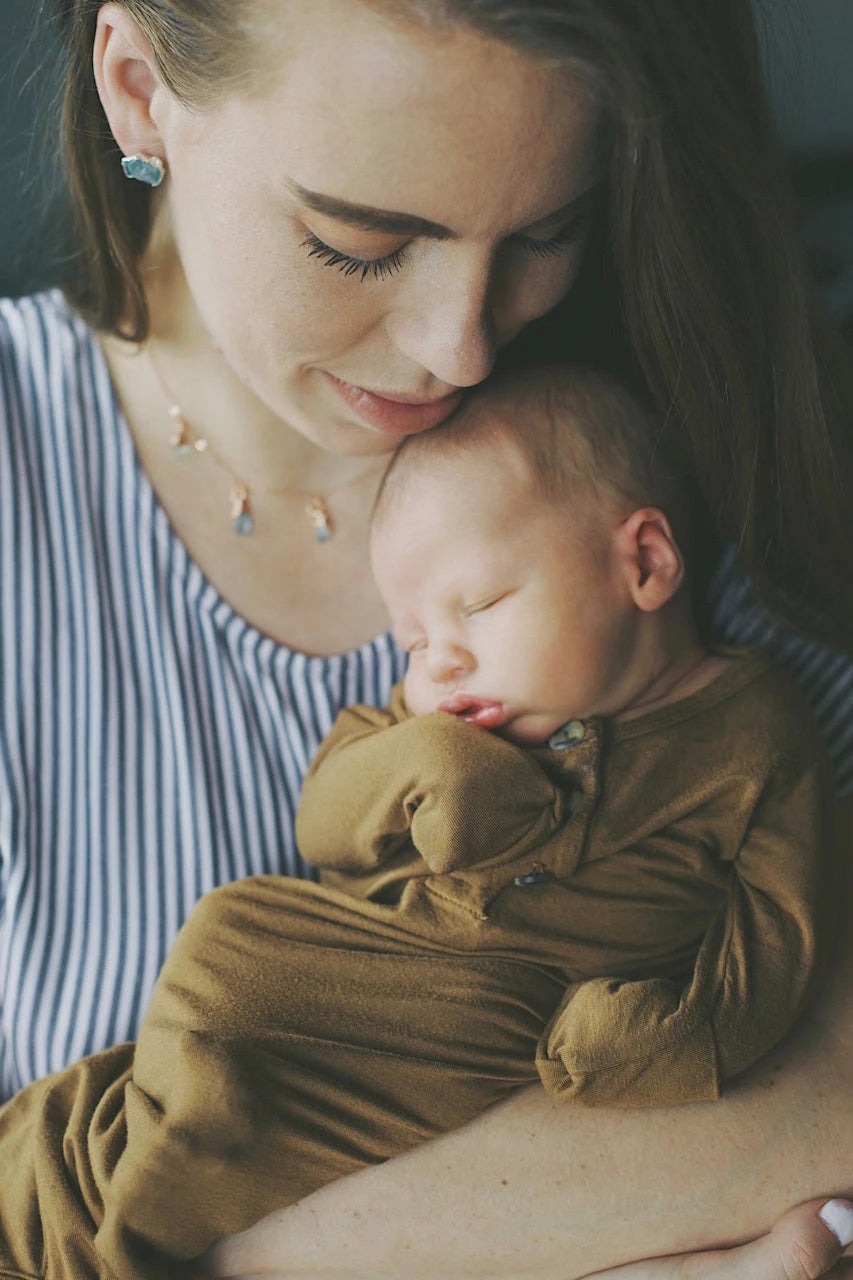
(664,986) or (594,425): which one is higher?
(594,425)

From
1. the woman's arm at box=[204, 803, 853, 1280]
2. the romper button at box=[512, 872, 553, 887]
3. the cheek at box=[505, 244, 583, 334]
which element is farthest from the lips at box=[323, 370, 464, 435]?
the woman's arm at box=[204, 803, 853, 1280]

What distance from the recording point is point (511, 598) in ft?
4.35

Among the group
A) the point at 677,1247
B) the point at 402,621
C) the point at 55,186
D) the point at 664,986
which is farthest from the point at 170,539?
the point at 677,1247

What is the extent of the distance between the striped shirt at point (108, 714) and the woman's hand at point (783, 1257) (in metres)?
0.51

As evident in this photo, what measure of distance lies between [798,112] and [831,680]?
70 centimetres

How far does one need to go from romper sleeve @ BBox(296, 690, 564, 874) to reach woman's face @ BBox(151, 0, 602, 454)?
0.32 m

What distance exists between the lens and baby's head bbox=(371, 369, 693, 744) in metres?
1.32

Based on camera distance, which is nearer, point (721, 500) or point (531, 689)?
point (531, 689)

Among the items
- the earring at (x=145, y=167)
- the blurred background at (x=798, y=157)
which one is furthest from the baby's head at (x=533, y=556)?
the blurred background at (x=798, y=157)

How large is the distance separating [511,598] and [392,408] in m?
0.22

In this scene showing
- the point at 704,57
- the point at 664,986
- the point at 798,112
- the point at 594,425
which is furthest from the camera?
the point at 798,112

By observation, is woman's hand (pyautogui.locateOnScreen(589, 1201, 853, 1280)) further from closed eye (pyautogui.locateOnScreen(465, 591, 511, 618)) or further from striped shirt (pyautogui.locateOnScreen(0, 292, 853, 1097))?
closed eye (pyautogui.locateOnScreen(465, 591, 511, 618))

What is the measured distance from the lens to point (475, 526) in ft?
4.35

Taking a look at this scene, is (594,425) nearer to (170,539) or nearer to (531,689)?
(531,689)
